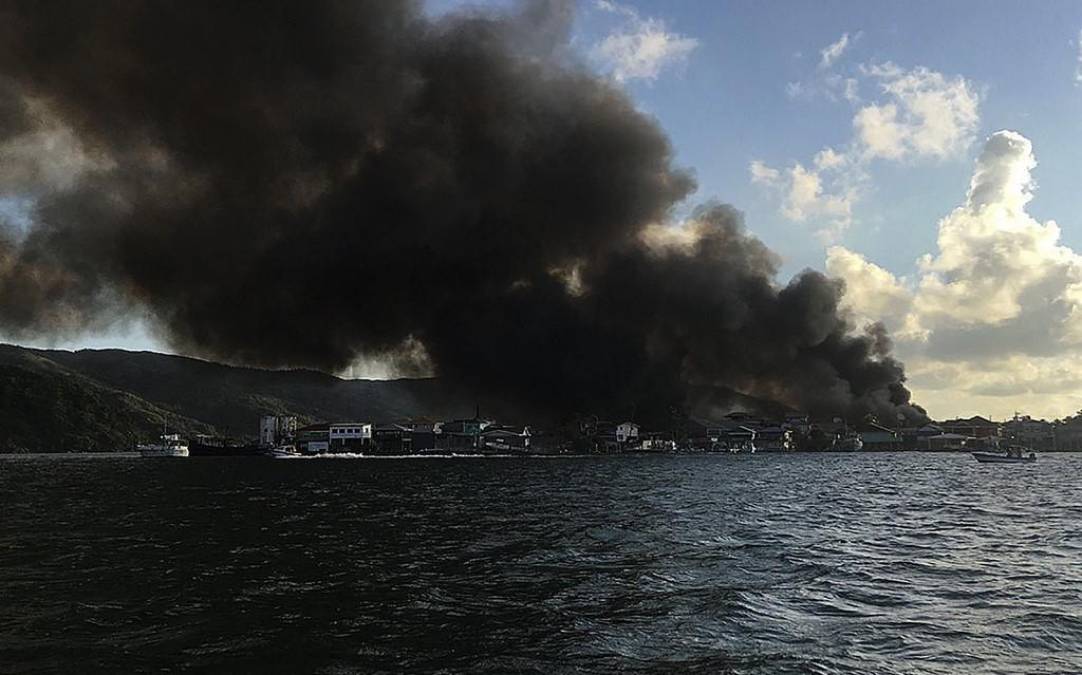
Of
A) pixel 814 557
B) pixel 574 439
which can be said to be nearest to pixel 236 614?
pixel 814 557

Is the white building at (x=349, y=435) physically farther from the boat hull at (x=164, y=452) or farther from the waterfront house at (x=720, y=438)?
the waterfront house at (x=720, y=438)

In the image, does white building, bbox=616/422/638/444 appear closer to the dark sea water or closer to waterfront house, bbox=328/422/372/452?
waterfront house, bbox=328/422/372/452

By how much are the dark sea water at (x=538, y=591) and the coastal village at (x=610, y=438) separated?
459 feet

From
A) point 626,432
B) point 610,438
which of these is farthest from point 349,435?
point 626,432

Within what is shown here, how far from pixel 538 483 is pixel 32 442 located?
175 m

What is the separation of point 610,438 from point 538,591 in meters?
164

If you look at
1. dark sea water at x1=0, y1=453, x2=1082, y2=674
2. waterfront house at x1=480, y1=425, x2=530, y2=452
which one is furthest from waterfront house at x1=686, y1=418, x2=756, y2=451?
dark sea water at x1=0, y1=453, x2=1082, y2=674

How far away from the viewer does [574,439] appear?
180250 mm

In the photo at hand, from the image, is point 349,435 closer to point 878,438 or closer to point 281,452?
point 281,452

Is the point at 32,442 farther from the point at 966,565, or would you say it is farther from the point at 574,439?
the point at 966,565

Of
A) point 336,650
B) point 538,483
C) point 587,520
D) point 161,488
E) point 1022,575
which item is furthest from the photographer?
point 538,483

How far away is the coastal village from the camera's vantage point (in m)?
179

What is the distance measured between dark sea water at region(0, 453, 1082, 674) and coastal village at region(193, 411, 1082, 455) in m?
140

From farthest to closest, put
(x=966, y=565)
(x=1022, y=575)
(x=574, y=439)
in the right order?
(x=574, y=439), (x=966, y=565), (x=1022, y=575)
